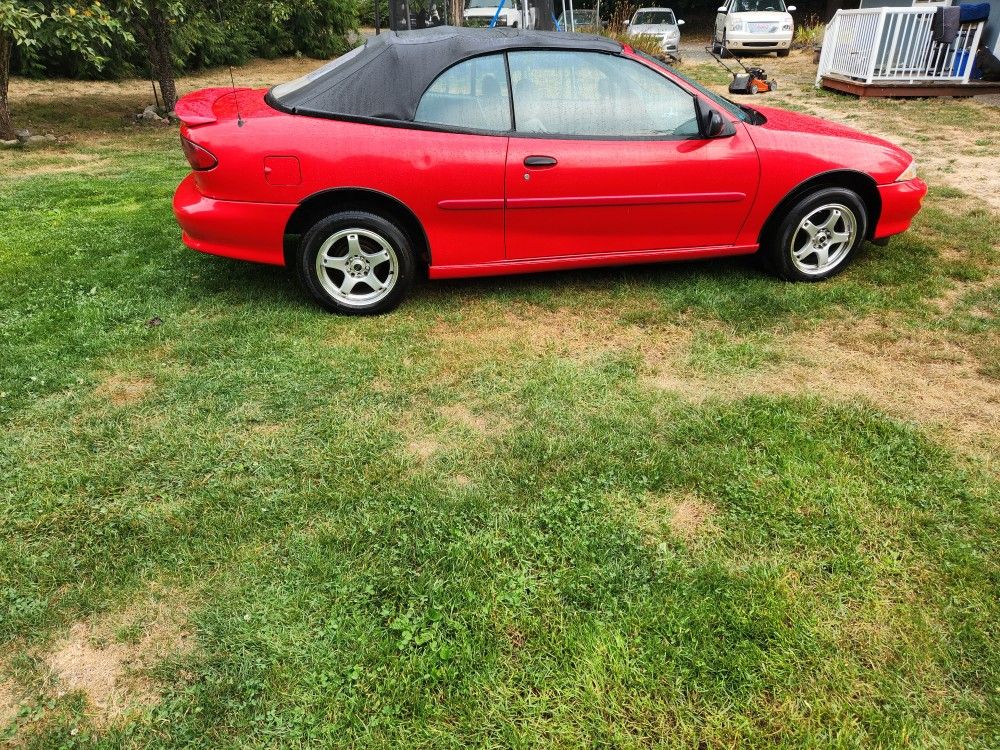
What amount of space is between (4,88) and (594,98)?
8685 mm

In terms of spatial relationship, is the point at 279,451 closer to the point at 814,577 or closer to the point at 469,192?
the point at 469,192

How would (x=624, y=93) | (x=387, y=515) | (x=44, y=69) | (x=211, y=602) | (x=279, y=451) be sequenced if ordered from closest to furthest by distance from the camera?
(x=211, y=602)
(x=387, y=515)
(x=279, y=451)
(x=624, y=93)
(x=44, y=69)

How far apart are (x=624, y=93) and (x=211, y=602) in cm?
356

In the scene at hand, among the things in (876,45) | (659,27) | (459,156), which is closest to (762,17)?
(659,27)

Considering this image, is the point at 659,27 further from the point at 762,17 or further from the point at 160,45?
the point at 160,45

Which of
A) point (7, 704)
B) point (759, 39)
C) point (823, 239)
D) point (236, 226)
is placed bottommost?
point (7, 704)

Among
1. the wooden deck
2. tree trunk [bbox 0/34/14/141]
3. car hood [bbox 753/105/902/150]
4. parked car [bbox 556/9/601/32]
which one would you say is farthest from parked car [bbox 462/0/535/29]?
car hood [bbox 753/105/902/150]

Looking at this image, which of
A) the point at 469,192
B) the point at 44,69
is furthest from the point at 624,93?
the point at 44,69

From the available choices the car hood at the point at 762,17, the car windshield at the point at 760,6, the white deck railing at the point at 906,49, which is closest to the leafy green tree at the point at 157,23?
the white deck railing at the point at 906,49

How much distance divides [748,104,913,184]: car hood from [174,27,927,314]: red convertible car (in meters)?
0.01

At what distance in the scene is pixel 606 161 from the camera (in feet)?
13.5

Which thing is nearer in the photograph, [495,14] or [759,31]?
[495,14]

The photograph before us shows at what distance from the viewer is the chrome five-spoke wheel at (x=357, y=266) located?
4070 mm

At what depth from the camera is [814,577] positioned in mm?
2402
